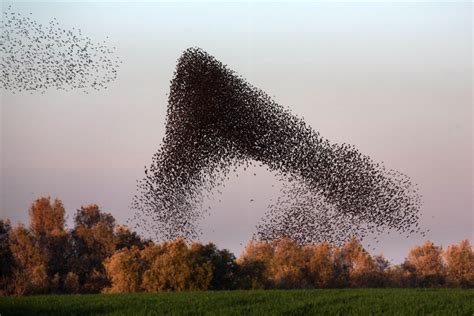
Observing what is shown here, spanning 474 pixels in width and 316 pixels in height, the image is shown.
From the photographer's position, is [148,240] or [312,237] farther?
[148,240]

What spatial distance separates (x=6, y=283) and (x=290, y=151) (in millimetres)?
18203

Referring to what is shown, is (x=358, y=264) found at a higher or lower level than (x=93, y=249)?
lower

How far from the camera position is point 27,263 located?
35.2m

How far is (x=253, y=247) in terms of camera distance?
3291cm

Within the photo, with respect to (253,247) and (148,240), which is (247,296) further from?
(148,240)

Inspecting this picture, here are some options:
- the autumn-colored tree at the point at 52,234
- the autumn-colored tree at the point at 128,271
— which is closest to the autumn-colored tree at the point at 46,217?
the autumn-colored tree at the point at 52,234

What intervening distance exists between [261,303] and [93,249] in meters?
18.6

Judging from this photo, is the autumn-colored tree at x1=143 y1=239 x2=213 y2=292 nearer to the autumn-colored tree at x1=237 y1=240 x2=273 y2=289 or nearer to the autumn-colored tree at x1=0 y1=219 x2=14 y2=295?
the autumn-colored tree at x1=237 y1=240 x2=273 y2=289

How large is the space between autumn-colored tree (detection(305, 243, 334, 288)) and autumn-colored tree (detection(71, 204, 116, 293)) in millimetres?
9959

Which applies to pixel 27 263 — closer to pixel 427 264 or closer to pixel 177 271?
pixel 177 271

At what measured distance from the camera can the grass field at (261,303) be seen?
18.8 metres

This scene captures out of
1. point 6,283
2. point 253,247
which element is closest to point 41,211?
point 6,283

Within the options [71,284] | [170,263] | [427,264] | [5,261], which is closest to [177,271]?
[170,263]

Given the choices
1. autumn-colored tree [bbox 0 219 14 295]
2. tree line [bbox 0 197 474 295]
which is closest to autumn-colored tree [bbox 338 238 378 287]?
tree line [bbox 0 197 474 295]
